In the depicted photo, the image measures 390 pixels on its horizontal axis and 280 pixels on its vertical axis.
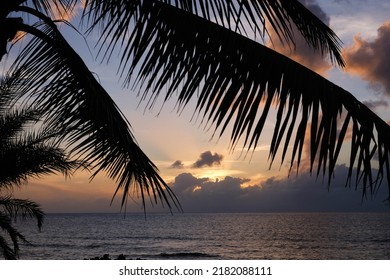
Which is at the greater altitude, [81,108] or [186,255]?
[81,108]

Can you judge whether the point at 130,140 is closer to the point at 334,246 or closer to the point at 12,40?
the point at 12,40

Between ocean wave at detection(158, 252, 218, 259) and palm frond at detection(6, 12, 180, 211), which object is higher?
palm frond at detection(6, 12, 180, 211)

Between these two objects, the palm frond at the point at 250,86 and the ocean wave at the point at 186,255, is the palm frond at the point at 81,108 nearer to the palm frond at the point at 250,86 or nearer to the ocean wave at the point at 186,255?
the palm frond at the point at 250,86

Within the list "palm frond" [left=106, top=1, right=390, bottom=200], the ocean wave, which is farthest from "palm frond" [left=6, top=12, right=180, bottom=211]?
the ocean wave

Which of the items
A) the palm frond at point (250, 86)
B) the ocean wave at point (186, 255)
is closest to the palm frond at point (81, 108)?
the palm frond at point (250, 86)

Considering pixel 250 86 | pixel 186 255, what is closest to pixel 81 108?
pixel 250 86

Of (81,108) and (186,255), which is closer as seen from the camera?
(81,108)

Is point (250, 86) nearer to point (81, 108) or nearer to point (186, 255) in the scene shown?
point (81, 108)

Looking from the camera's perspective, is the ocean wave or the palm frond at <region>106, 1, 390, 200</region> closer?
the palm frond at <region>106, 1, 390, 200</region>

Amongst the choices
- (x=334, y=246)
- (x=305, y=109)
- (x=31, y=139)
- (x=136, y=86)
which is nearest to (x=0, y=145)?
(x=31, y=139)

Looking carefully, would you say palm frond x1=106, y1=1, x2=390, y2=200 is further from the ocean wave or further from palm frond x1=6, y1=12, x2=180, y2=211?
the ocean wave

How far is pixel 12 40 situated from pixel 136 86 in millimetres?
1572
